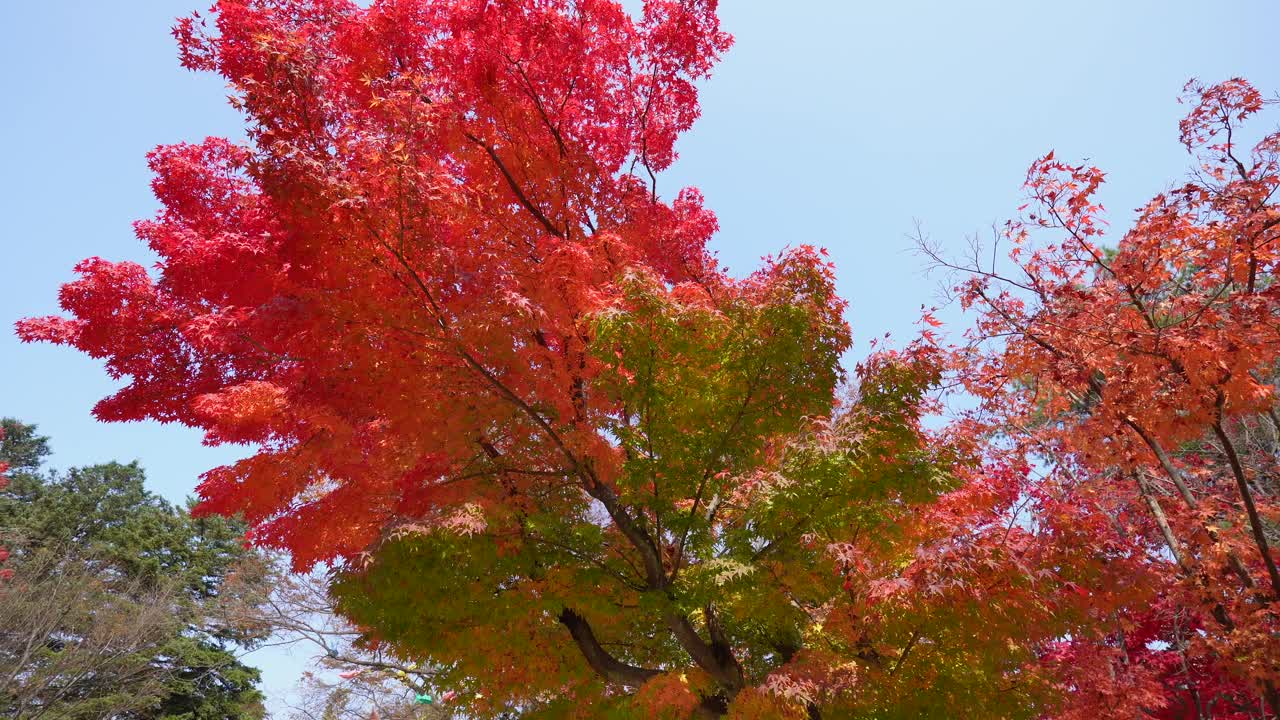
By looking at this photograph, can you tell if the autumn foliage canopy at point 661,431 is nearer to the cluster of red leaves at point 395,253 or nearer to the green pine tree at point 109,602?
the cluster of red leaves at point 395,253

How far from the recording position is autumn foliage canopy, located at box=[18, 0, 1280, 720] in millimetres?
5715

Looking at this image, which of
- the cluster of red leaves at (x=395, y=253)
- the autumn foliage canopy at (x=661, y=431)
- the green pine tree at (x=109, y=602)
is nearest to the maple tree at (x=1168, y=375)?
the autumn foliage canopy at (x=661, y=431)

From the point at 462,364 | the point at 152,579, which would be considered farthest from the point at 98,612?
the point at 462,364

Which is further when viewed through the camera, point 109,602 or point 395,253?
point 109,602

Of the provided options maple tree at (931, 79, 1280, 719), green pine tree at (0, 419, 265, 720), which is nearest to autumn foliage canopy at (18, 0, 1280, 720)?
maple tree at (931, 79, 1280, 719)

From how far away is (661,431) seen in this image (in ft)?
20.1

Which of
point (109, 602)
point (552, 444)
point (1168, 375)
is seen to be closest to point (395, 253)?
point (552, 444)

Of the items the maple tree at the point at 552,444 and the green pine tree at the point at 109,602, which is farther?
the green pine tree at the point at 109,602

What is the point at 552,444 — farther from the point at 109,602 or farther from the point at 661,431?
the point at 109,602

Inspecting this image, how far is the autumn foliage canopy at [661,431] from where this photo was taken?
5.71 metres

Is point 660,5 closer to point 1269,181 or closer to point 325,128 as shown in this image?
point 325,128

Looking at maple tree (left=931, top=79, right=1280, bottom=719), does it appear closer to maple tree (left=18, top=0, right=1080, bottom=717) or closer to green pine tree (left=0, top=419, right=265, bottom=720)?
maple tree (left=18, top=0, right=1080, bottom=717)

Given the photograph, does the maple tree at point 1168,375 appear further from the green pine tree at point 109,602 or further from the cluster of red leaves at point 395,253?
the green pine tree at point 109,602

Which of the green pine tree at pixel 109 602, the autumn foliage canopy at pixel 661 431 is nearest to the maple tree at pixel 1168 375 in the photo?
the autumn foliage canopy at pixel 661 431
